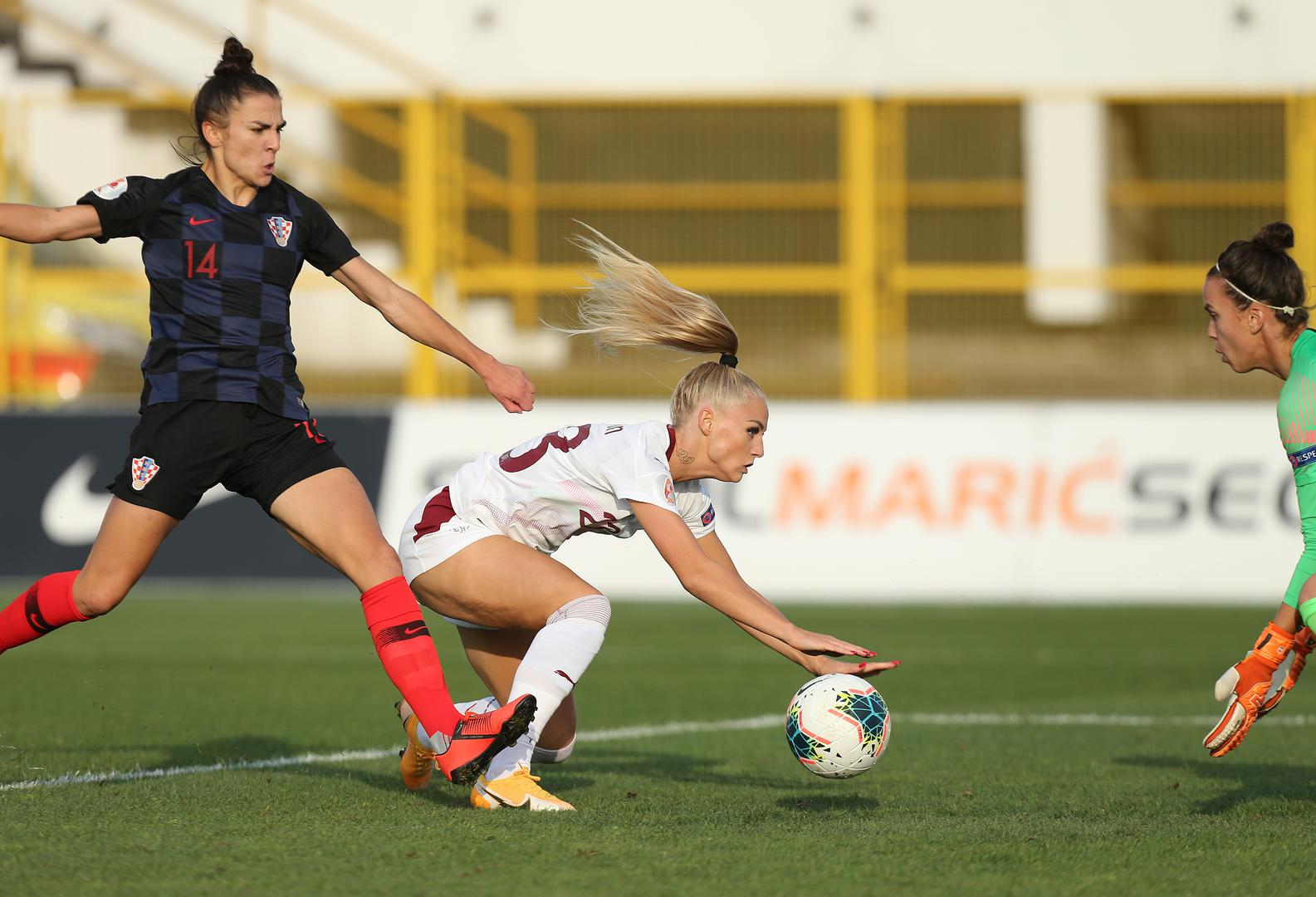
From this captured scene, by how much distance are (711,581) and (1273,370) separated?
180cm

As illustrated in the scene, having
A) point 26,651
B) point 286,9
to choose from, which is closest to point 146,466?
point 26,651

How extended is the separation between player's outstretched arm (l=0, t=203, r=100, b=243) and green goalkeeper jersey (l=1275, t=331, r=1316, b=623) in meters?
3.33

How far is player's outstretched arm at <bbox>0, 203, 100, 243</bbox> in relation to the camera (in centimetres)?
471

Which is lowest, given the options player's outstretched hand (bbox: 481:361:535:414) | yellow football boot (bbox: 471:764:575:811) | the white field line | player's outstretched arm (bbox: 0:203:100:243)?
the white field line

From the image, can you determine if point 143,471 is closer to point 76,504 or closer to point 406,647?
point 406,647

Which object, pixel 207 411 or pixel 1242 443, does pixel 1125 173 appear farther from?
pixel 207 411

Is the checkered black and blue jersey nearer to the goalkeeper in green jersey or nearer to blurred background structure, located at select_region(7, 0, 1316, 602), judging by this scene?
the goalkeeper in green jersey

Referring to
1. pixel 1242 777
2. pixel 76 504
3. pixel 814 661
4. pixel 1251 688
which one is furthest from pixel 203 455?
pixel 76 504

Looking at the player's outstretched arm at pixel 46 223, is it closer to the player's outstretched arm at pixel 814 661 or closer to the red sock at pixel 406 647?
the red sock at pixel 406 647

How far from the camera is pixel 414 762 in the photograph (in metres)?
5.12

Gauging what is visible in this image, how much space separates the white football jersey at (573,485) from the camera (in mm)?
4867

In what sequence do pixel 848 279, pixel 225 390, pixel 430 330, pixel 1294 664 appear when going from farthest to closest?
pixel 848 279 < pixel 430 330 < pixel 1294 664 < pixel 225 390

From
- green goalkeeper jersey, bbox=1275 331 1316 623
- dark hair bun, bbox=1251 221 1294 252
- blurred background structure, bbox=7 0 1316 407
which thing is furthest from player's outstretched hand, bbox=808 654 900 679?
blurred background structure, bbox=7 0 1316 407

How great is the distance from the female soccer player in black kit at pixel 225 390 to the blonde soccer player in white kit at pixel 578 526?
0.76 ft
